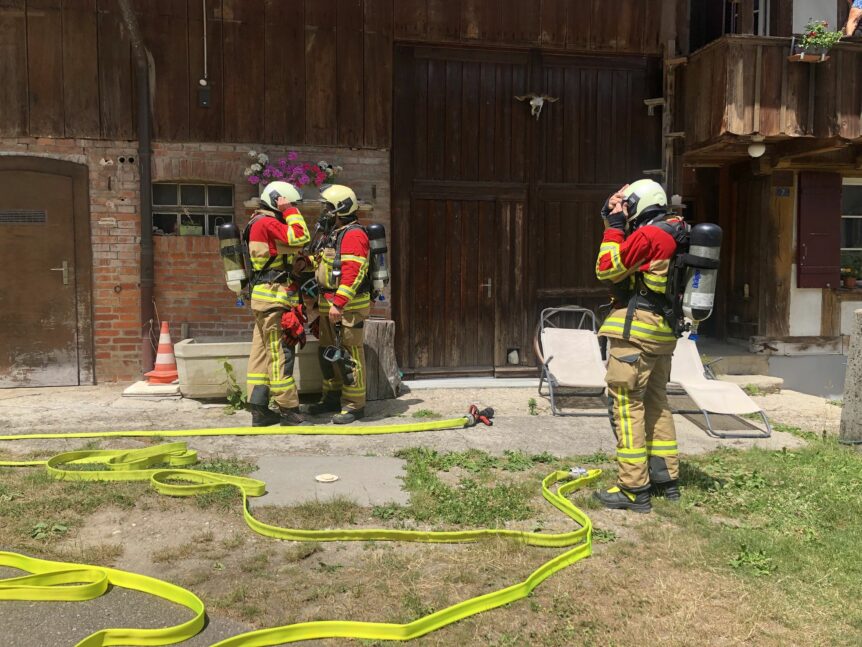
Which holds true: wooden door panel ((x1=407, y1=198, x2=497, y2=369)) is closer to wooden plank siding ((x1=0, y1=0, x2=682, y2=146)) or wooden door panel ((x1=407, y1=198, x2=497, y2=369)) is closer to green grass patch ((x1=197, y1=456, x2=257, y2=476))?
wooden plank siding ((x1=0, y1=0, x2=682, y2=146))

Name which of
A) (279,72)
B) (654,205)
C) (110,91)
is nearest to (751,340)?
(654,205)

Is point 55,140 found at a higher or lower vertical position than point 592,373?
higher

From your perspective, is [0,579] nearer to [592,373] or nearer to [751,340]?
[592,373]

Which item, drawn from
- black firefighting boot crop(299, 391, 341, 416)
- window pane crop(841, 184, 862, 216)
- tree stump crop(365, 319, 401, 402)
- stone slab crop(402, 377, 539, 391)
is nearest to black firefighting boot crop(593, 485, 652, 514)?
black firefighting boot crop(299, 391, 341, 416)

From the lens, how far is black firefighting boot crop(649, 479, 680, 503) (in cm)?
489

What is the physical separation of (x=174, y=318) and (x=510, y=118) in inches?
179

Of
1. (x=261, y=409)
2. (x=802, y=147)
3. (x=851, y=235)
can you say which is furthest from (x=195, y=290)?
(x=851, y=235)

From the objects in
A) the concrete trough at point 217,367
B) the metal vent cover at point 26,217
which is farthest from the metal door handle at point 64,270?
the concrete trough at point 217,367

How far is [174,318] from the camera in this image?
326 inches

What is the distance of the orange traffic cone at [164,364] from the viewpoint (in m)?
7.77

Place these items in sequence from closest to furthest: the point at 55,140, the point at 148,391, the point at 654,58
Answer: the point at 148,391
the point at 55,140
the point at 654,58

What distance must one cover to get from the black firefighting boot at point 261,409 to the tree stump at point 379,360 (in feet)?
4.43

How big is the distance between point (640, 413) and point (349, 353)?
9.83 ft

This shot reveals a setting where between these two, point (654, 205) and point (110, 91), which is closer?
point (654, 205)
